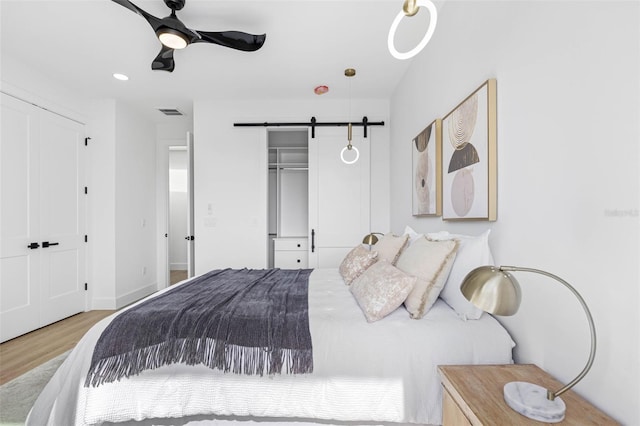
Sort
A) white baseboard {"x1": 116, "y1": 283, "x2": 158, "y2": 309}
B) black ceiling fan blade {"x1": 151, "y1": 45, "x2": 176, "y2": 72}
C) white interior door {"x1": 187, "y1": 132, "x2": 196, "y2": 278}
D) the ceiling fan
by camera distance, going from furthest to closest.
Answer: white baseboard {"x1": 116, "y1": 283, "x2": 158, "y2": 309} → white interior door {"x1": 187, "y1": 132, "x2": 196, "y2": 278} → black ceiling fan blade {"x1": 151, "y1": 45, "x2": 176, "y2": 72} → the ceiling fan

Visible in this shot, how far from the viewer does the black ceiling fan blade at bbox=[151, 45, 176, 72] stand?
235 cm

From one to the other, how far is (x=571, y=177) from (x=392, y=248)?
3.91ft

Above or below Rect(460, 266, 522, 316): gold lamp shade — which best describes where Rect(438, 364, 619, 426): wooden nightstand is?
below

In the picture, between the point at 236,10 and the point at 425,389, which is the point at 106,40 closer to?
the point at 236,10

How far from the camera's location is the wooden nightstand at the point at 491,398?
853 millimetres

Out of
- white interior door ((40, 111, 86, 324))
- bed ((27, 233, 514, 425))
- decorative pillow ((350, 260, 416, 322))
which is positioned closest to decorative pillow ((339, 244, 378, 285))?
decorative pillow ((350, 260, 416, 322))

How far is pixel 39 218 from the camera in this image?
3217 millimetres

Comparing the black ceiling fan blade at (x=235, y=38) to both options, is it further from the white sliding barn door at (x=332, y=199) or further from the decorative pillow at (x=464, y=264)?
the decorative pillow at (x=464, y=264)

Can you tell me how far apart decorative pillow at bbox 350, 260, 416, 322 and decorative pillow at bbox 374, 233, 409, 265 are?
0.40 m

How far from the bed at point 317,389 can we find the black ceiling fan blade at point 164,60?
221 cm

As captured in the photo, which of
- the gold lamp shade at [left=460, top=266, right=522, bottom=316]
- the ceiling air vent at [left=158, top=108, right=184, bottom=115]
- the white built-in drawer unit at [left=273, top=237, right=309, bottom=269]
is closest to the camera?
the gold lamp shade at [left=460, top=266, right=522, bottom=316]

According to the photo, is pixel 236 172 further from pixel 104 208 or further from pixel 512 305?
pixel 512 305

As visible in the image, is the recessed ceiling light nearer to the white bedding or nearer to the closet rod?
the closet rod

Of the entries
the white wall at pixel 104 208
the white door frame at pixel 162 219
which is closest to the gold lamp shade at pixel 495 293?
the white wall at pixel 104 208
